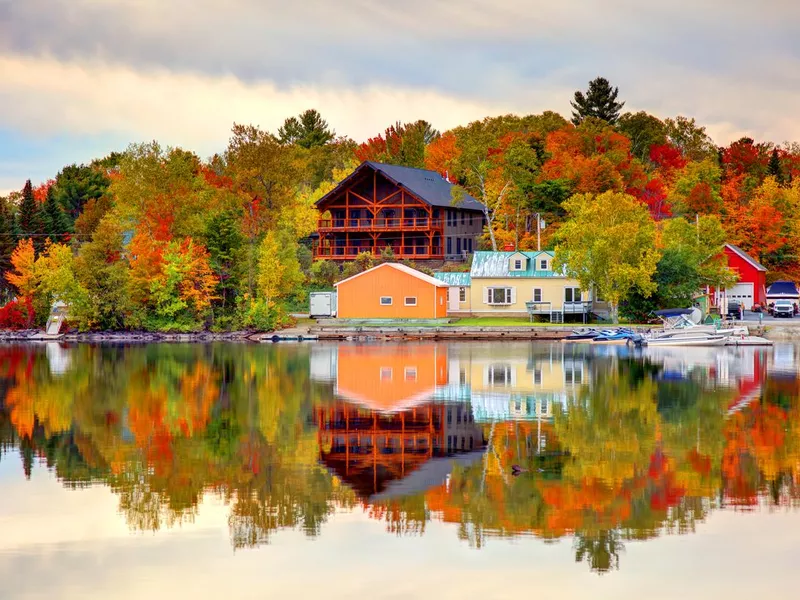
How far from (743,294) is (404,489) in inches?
2231

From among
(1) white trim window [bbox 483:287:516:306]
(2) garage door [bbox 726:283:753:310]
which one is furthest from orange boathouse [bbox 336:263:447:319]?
(2) garage door [bbox 726:283:753:310]

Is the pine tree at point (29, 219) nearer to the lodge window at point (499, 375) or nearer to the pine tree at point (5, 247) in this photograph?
the pine tree at point (5, 247)

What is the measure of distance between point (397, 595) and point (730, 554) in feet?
17.1

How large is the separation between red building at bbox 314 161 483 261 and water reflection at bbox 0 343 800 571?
36.5m

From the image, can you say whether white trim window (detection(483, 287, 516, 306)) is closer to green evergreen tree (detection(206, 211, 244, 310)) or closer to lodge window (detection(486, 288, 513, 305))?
lodge window (detection(486, 288, 513, 305))

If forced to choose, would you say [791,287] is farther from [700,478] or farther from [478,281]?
[700,478]

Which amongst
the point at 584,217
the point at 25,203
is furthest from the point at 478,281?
the point at 25,203

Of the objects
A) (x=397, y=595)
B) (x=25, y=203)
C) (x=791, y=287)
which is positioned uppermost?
(x=25, y=203)

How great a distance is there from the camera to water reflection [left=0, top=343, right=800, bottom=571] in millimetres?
18469

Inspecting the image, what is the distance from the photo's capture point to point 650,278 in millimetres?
62812

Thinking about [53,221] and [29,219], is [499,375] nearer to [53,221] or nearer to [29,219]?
[29,219]

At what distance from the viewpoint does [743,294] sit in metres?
71.9

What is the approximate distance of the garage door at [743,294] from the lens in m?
71.8

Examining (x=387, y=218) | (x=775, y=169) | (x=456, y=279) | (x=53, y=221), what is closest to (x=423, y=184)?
(x=387, y=218)
